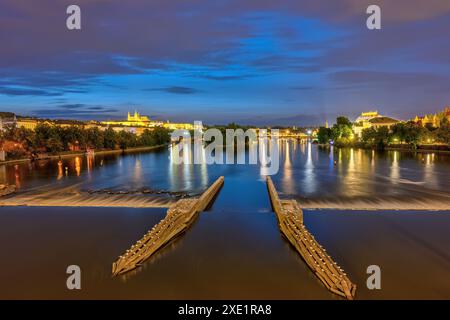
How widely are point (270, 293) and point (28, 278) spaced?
343 inches

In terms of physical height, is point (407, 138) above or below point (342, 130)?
below

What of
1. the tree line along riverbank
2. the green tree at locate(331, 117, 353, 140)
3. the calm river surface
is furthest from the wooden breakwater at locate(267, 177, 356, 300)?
the green tree at locate(331, 117, 353, 140)

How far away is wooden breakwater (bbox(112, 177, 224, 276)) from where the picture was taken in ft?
41.9

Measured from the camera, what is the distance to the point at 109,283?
11859 millimetres

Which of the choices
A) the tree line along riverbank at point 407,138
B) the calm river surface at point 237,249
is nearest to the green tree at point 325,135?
the tree line along riverbank at point 407,138

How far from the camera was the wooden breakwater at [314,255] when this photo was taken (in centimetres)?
1091

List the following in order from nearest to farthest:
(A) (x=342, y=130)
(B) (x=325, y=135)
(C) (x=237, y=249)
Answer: (C) (x=237, y=249) < (A) (x=342, y=130) < (B) (x=325, y=135)

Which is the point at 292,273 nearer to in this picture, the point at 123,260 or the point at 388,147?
the point at 123,260

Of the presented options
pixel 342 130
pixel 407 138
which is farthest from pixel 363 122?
pixel 407 138

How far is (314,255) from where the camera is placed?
41.3 feet

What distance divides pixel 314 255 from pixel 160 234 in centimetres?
667

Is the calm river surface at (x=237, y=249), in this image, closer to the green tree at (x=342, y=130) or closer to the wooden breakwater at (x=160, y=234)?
the wooden breakwater at (x=160, y=234)

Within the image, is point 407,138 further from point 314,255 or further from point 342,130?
point 314,255

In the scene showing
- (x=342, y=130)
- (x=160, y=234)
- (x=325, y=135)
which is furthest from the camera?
(x=325, y=135)
